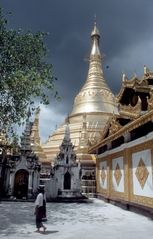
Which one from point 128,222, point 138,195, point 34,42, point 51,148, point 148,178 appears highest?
point 34,42

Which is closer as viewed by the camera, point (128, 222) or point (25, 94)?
point (128, 222)

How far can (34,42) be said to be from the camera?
12.7 meters

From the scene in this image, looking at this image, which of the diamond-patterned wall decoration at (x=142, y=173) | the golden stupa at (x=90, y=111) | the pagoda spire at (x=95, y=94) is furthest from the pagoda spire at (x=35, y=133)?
the diamond-patterned wall decoration at (x=142, y=173)

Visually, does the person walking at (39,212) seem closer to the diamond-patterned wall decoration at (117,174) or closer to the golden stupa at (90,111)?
the diamond-patterned wall decoration at (117,174)

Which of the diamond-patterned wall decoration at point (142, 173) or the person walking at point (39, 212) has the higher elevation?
the diamond-patterned wall decoration at point (142, 173)

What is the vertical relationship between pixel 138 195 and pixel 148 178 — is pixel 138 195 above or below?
below

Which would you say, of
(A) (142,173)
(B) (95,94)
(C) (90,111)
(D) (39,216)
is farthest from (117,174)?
(B) (95,94)

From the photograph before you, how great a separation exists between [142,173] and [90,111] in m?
25.1

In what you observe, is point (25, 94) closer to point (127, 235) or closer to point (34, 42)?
point (34, 42)

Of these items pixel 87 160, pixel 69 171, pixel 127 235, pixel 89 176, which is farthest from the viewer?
pixel 87 160

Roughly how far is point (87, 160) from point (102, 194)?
26.5 ft

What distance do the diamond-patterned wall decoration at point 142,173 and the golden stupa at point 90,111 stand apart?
62.0 feet

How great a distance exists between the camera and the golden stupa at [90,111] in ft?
114

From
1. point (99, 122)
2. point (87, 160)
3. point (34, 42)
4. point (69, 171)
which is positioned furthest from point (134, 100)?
point (99, 122)
